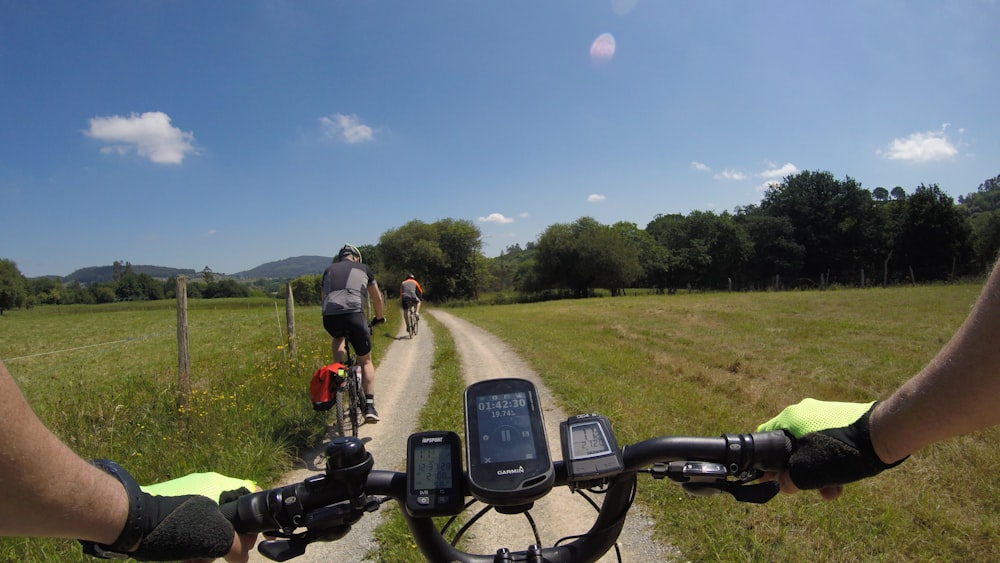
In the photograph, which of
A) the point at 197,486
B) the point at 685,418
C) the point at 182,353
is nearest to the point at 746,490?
the point at 197,486

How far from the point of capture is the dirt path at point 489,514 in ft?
11.6

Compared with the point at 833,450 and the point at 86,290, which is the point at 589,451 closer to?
the point at 833,450

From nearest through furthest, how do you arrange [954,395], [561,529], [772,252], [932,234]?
[954,395] → [561,529] → [932,234] → [772,252]

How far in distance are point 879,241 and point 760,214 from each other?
14.2 meters

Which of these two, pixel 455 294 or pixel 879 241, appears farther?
pixel 455 294

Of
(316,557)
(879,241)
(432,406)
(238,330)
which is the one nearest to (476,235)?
(238,330)

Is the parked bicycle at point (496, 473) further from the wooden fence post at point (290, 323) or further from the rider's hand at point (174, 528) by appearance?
the wooden fence post at point (290, 323)

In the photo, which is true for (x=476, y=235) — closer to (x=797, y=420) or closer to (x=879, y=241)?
(x=879, y=241)

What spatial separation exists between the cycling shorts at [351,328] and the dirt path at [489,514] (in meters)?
1.20

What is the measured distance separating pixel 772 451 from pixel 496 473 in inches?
31.1

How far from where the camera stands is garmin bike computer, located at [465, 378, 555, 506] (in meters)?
1.21

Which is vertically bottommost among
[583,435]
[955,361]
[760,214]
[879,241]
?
[583,435]

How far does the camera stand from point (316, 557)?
352 centimetres

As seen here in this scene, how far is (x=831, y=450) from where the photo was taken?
1.24 metres
